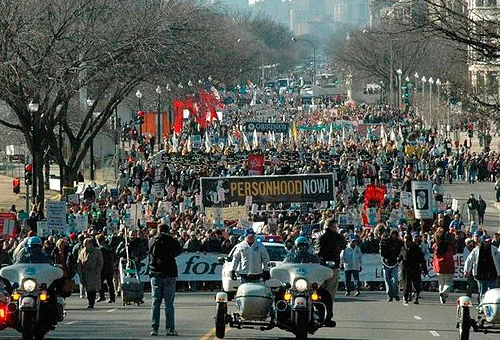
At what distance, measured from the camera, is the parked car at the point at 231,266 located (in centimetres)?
2307

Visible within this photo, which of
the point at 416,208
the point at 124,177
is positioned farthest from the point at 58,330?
the point at 124,177

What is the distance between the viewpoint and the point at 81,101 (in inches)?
2601

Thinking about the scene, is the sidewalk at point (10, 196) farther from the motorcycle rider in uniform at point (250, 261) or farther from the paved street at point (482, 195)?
the motorcycle rider in uniform at point (250, 261)

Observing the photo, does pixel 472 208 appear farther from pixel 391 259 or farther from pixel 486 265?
pixel 486 265

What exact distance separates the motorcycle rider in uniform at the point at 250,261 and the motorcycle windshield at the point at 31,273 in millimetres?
3181

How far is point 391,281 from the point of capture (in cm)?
2917

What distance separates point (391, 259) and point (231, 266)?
20.7 ft

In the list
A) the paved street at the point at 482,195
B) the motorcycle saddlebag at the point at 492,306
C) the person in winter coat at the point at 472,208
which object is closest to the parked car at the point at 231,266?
the motorcycle saddlebag at the point at 492,306

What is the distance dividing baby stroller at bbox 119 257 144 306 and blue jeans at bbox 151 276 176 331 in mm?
7034

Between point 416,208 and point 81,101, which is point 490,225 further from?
point 81,101

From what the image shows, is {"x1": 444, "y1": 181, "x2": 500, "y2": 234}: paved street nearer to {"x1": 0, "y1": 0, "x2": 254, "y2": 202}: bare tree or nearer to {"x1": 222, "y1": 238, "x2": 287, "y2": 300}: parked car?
{"x1": 0, "y1": 0, "x2": 254, "y2": 202}: bare tree

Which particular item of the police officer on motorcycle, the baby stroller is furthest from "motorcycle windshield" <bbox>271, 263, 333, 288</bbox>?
the baby stroller

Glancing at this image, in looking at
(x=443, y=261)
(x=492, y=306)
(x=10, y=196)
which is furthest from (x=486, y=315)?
(x=10, y=196)

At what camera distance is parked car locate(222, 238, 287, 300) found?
75.7 ft
